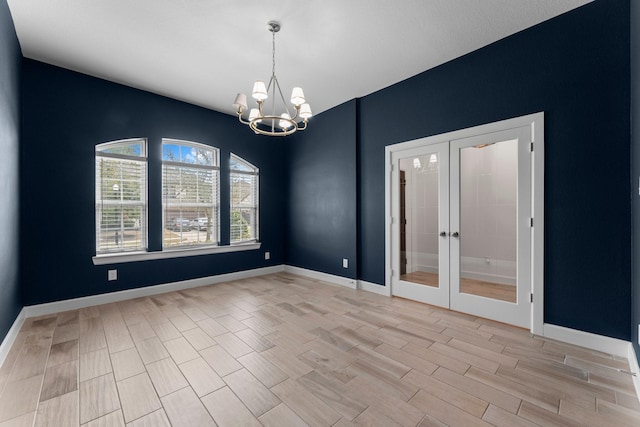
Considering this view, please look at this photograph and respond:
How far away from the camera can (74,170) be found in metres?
3.38

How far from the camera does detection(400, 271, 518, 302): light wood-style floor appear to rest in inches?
111

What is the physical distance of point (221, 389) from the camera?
1809 millimetres

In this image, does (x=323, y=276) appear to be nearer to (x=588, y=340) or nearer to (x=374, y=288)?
(x=374, y=288)

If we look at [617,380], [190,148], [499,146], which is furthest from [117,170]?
[617,380]

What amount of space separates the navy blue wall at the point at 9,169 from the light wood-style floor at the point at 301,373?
1.34 feet

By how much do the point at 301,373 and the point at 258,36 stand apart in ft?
10.3

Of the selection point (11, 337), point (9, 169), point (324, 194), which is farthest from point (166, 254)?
point (324, 194)

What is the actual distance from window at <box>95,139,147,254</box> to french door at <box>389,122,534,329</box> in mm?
3686

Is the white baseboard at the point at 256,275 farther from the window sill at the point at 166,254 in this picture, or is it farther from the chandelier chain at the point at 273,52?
the chandelier chain at the point at 273,52

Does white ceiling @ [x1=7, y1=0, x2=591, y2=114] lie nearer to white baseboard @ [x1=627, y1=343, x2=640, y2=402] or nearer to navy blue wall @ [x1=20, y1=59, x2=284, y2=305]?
navy blue wall @ [x1=20, y1=59, x2=284, y2=305]

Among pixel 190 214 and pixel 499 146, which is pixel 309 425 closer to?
pixel 499 146

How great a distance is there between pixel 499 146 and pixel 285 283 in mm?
3587

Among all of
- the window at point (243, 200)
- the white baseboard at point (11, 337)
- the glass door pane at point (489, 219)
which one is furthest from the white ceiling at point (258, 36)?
the white baseboard at point (11, 337)

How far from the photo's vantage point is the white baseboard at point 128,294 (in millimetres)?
3145
